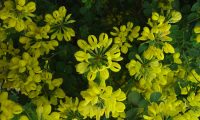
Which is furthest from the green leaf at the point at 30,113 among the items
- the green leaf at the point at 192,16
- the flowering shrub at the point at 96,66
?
the green leaf at the point at 192,16

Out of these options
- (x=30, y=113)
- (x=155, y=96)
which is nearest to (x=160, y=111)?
(x=155, y=96)

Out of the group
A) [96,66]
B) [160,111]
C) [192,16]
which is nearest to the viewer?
[96,66]

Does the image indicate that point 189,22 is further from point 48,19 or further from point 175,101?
point 48,19

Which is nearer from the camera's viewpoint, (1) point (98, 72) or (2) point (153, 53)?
(1) point (98, 72)

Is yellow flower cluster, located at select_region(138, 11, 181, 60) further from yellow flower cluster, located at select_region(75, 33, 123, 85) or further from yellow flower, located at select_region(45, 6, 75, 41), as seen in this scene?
yellow flower, located at select_region(45, 6, 75, 41)

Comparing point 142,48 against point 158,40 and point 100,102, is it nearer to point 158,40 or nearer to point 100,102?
point 158,40

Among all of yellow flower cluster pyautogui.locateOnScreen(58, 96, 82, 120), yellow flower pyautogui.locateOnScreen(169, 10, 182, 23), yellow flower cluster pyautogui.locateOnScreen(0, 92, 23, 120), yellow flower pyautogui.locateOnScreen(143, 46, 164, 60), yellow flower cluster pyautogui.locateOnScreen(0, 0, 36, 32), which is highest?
yellow flower cluster pyautogui.locateOnScreen(0, 0, 36, 32)

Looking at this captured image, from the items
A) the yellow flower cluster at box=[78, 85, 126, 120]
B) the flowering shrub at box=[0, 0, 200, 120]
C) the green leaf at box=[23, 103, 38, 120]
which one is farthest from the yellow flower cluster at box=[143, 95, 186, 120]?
the green leaf at box=[23, 103, 38, 120]

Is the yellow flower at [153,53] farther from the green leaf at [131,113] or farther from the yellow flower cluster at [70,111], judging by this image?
the yellow flower cluster at [70,111]

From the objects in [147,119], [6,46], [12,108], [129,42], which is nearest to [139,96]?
[147,119]
